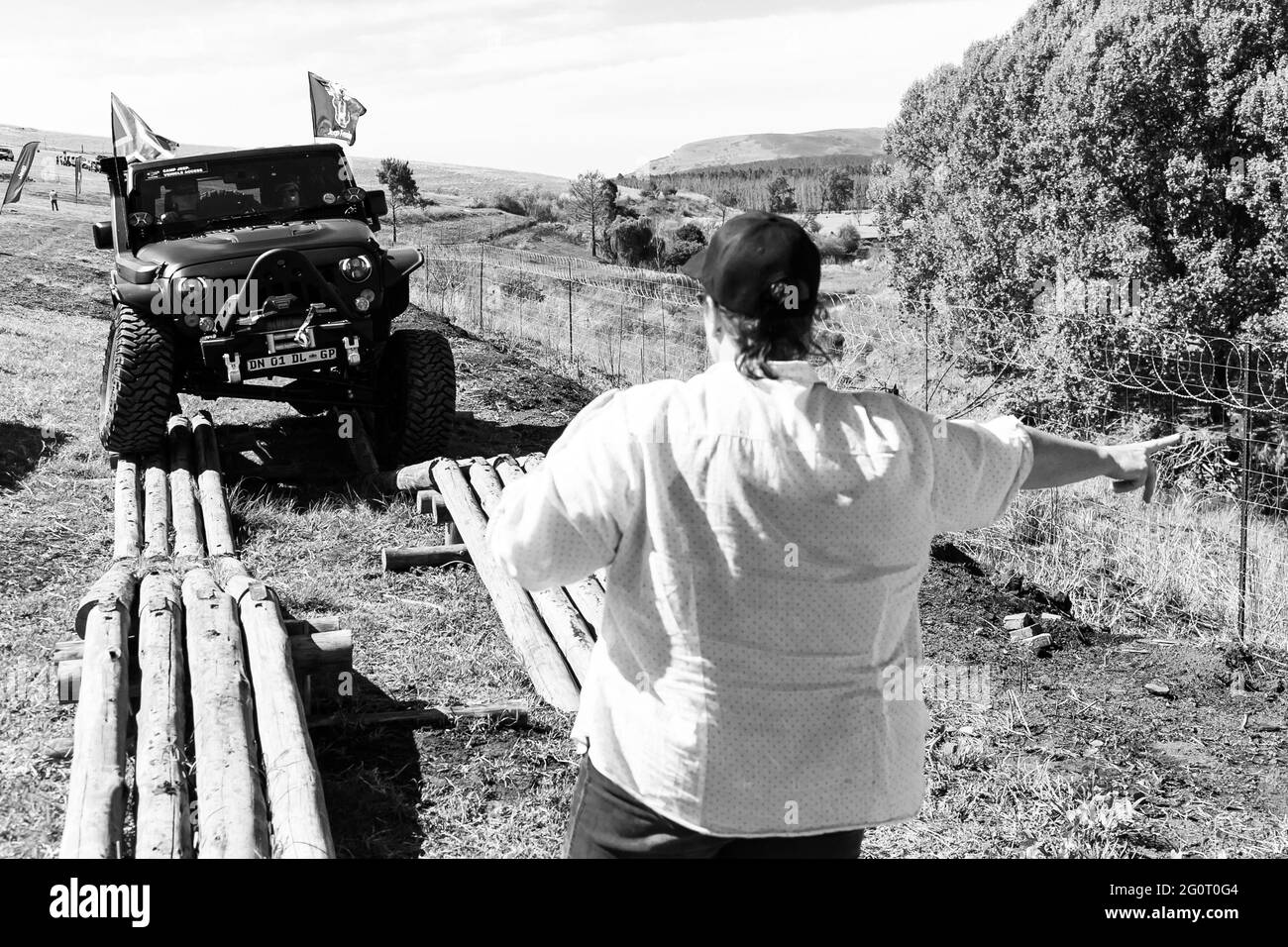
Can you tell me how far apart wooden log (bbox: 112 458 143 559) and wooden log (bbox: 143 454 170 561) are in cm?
4

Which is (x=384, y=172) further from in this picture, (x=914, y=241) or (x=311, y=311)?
(x=311, y=311)

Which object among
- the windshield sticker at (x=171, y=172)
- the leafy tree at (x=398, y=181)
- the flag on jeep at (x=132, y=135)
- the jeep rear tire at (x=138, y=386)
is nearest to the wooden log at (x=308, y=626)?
the jeep rear tire at (x=138, y=386)

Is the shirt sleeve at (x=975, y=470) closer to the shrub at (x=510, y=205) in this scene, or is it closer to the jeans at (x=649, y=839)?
the jeans at (x=649, y=839)

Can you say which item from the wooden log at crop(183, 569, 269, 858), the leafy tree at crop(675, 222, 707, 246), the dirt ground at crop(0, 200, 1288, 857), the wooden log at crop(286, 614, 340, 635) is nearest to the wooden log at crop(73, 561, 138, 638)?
the wooden log at crop(183, 569, 269, 858)

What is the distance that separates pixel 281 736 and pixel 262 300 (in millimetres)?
4347

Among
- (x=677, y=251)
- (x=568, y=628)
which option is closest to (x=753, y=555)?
(x=568, y=628)

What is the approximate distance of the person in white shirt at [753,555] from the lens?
6.22 ft

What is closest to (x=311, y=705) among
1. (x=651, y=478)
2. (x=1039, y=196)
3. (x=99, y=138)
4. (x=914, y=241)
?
(x=651, y=478)

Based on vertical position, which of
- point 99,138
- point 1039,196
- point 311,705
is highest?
point 99,138

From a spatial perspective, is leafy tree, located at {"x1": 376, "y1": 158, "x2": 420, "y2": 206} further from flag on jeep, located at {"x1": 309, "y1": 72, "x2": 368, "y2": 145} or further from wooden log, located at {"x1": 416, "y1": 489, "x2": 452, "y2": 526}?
wooden log, located at {"x1": 416, "y1": 489, "x2": 452, "y2": 526}

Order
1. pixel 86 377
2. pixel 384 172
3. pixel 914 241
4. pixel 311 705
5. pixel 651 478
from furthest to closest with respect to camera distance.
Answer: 1. pixel 384 172
2. pixel 914 241
3. pixel 86 377
4. pixel 311 705
5. pixel 651 478

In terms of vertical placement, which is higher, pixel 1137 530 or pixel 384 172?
pixel 384 172

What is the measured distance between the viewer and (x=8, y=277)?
18.3 meters

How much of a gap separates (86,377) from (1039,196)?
1577 cm
